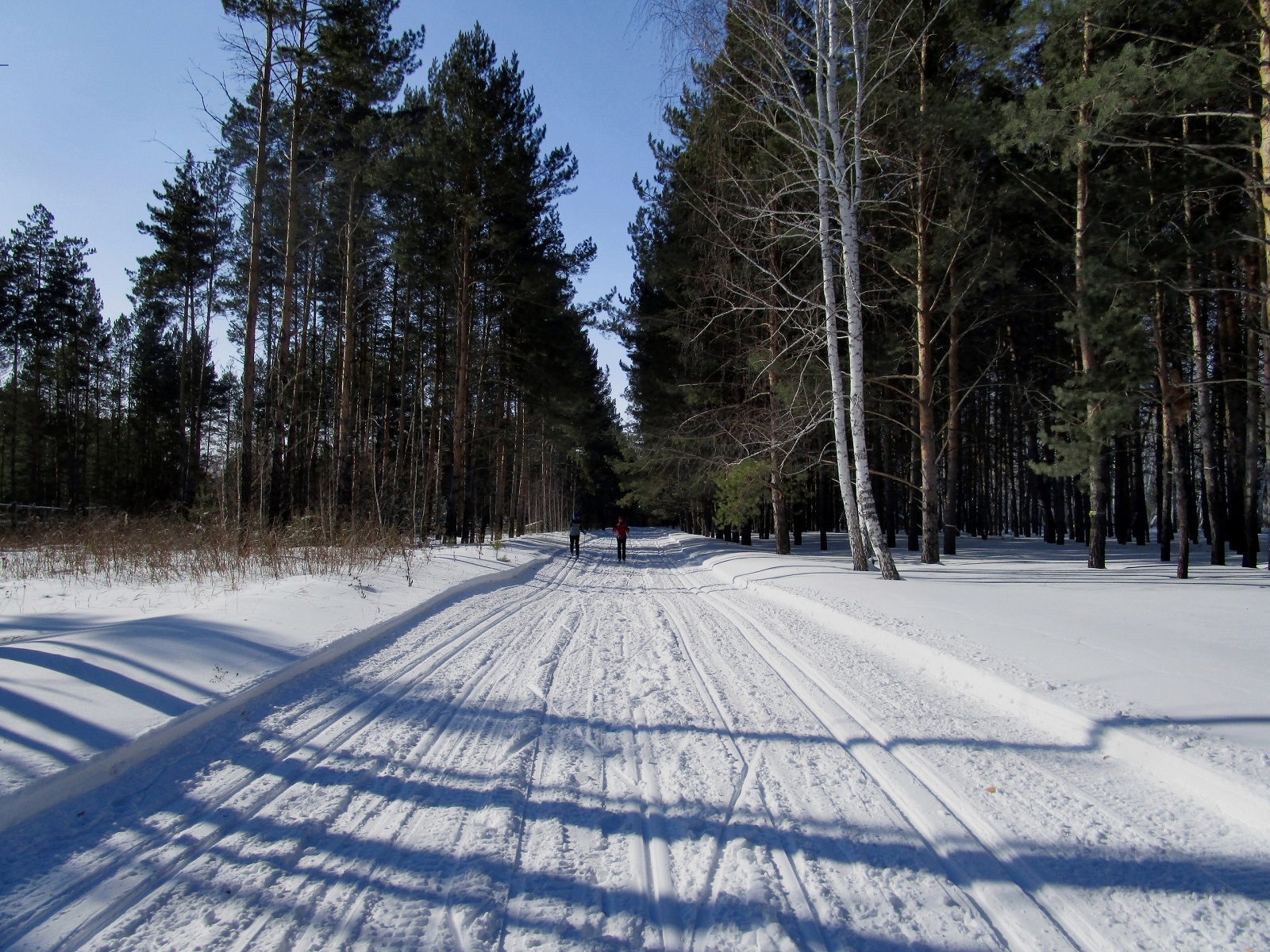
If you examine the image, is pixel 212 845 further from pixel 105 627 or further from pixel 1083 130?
pixel 1083 130

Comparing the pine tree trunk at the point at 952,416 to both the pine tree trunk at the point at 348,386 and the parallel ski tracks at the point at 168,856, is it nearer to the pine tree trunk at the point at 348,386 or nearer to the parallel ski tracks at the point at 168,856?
the pine tree trunk at the point at 348,386

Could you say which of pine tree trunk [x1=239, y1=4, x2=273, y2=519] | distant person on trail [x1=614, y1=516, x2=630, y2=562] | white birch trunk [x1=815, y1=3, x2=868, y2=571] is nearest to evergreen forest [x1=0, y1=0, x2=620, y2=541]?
pine tree trunk [x1=239, y1=4, x2=273, y2=519]

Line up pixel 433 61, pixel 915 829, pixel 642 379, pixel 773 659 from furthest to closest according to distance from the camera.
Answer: pixel 642 379 < pixel 433 61 < pixel 773 659 < pixel 915 829

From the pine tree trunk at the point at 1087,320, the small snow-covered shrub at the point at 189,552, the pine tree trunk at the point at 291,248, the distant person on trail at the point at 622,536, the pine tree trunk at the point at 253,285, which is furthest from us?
the distant person on trail at the point at 622,536

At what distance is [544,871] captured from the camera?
2570mm

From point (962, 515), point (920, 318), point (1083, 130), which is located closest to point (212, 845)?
point (1083, 130)

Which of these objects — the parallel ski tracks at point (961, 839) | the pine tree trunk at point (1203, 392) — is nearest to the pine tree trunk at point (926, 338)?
the pine tree trunk at point (1203, 392)

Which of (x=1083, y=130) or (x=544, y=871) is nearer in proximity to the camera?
(x=544, y=871)

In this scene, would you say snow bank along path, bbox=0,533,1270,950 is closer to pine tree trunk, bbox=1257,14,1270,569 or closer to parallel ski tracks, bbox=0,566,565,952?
parallel ski tracks, bbox=0,566,565,952

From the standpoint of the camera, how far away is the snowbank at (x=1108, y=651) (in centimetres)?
355

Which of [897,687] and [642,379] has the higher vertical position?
[642,379]

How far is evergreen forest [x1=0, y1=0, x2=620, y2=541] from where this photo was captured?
14.3 metres

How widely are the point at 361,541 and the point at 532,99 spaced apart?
1604 cm

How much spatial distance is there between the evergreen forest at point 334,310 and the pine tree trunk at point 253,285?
0.05 m
